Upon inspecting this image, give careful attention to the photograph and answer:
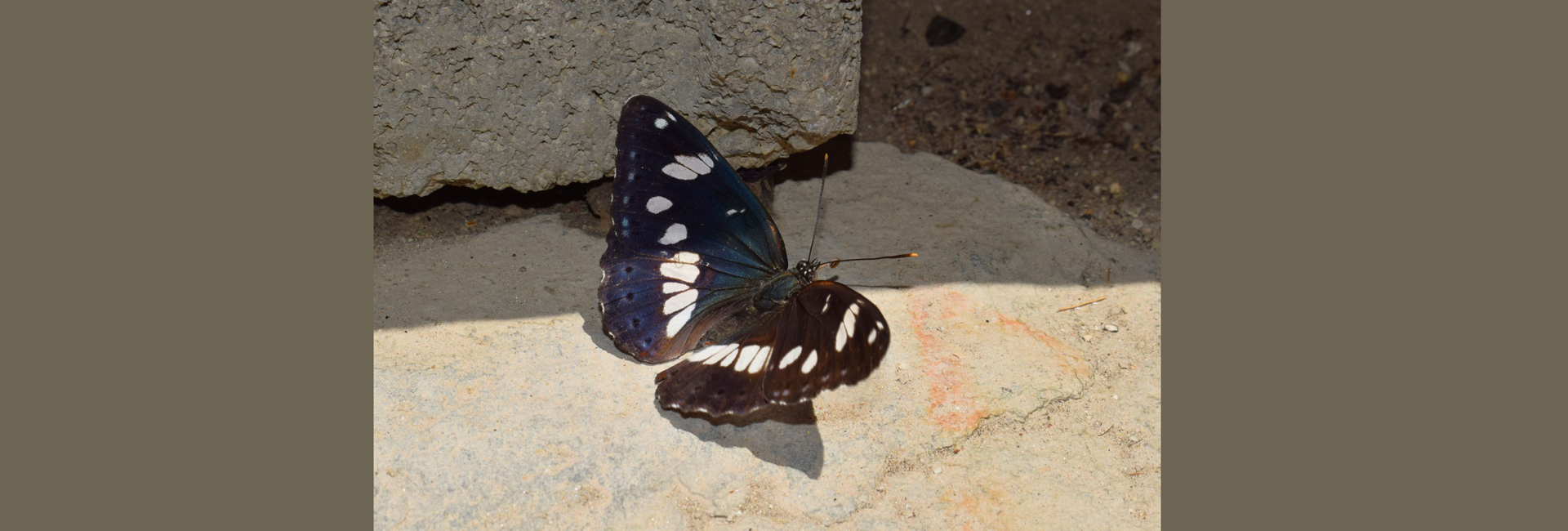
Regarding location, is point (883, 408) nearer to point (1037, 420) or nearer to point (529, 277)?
point (1037, 420)

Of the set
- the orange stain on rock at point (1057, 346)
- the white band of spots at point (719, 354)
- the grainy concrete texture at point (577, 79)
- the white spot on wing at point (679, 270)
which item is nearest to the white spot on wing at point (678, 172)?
the white spot on wing at point (679, 270)

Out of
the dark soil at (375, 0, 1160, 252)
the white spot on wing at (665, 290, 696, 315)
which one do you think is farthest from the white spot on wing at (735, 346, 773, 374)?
the dark soil at (375, 0, 1160, 252)

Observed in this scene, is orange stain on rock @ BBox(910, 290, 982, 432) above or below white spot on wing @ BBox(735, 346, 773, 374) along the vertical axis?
below

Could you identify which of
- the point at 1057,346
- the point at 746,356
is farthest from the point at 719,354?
the point at 1057,346

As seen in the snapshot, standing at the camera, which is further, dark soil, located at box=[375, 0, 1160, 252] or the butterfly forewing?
dark soil, located at box=[375, 0, 1160, 252]

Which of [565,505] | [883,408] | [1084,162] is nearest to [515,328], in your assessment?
[565,505]

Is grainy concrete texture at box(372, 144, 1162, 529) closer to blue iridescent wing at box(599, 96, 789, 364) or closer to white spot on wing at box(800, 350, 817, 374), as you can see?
blue iridescent wing at box(599, 96, 789, 364)

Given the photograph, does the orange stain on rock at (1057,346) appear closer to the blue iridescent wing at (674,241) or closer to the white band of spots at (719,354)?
the blue iridescent wing at (674,241)
